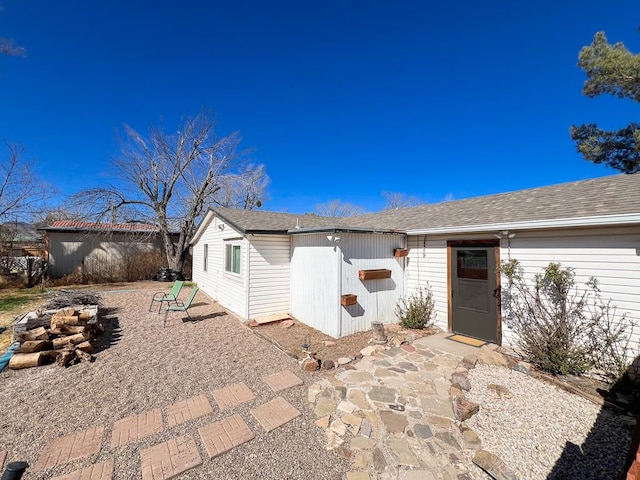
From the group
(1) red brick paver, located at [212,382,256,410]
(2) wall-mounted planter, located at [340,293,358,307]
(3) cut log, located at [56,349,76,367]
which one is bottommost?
(1) red brick paver, located at [212,382,256,410]

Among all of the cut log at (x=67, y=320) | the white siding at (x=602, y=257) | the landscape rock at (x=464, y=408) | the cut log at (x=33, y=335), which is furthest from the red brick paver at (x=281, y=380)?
the white siding at (x=602, y=257)

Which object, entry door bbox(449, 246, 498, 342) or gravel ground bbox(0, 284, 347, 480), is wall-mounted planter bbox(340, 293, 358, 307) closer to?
gravel ground bbox(0, 284, 347, 480)

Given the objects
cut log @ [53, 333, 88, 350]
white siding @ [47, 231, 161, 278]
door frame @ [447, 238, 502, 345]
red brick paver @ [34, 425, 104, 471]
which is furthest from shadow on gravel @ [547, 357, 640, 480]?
white siding @ [47, 231, 161, 278]

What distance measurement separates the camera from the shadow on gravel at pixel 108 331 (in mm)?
5461

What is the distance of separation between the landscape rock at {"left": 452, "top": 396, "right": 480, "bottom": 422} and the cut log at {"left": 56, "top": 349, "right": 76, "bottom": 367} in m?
6.21

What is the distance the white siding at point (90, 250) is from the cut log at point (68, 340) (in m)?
12.7

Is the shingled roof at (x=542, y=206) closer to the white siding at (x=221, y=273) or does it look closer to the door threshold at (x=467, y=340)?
the door threshold at (x=467, y=340)

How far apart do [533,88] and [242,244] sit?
38.2ft

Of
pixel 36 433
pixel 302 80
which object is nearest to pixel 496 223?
pixel 36 433

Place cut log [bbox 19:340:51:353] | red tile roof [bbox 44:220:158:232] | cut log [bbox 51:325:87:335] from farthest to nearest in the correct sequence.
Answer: red tile roof [bbox 44:220:158:232]
cut log [bbox 51:325:87:335]
cut log [bbox 19:340:51:353]

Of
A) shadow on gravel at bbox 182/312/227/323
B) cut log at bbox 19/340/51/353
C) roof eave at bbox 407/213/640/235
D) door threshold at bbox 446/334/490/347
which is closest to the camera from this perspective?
roof eave at bbox 407/213/640/235

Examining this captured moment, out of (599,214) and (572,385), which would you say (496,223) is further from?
(572,385)

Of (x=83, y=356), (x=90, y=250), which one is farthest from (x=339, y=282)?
(x=90, y=250)

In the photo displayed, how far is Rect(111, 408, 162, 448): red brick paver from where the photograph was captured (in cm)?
281
